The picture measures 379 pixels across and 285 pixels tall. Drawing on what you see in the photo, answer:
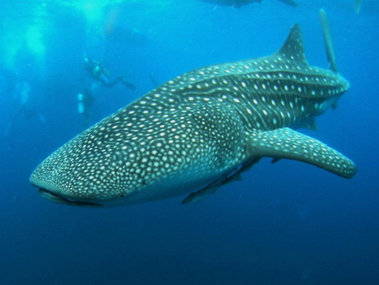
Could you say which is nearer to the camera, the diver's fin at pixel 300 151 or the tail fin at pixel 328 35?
the diver's fin at pixel 300 151

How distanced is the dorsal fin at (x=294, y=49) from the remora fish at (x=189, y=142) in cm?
65

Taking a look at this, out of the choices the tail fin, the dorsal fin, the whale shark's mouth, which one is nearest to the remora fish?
the whale shark's mouth

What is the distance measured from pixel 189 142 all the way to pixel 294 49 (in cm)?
436

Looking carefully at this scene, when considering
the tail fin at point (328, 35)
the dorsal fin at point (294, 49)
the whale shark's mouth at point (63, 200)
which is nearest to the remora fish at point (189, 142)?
the whale shark's mouth at point (63, 200)

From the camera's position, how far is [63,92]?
26953 mm

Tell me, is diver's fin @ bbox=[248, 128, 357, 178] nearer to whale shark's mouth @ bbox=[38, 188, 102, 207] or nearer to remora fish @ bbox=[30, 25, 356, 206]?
remora fish @ bbox=[30, 25, 356, 206]

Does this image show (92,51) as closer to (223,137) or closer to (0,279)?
(0,279)

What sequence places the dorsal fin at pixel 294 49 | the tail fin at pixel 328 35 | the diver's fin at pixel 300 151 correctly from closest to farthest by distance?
1. the diver's fin at pixel 300 151
2. the dorsal fin at pixel 294 49
3. the tail fin at pixel 328 35

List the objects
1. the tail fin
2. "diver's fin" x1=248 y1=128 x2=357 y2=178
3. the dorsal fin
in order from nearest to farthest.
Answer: "diver's fin" x1=248 y1=128 x2=357 y2=178 → the dorsal fin → the tail fin

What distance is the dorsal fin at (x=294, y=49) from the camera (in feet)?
21.4

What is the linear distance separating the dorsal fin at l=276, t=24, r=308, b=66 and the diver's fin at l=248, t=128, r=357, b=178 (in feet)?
8.96

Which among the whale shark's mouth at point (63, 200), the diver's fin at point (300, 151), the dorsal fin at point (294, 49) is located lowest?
the whale shark's mouth at point (63, 200)

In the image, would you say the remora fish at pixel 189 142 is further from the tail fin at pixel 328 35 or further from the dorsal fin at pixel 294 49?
the tail fin at pixel 328 35

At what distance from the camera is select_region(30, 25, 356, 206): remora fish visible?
2.93 m
